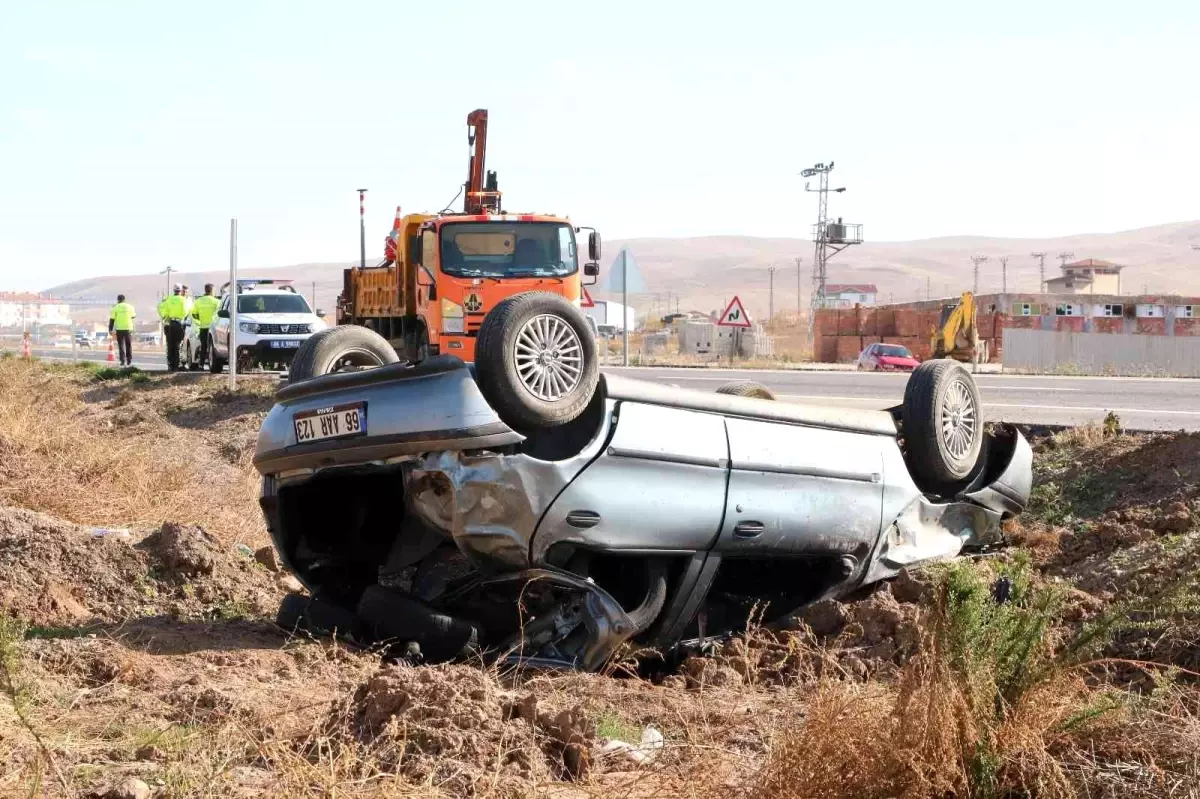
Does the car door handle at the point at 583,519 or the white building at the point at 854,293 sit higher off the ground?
the white building at the point at 854,293

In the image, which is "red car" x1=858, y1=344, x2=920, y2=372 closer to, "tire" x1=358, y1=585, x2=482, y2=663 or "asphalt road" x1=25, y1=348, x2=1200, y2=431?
"asphalt road" x1=25, y1=348, x2=1200, y2=431

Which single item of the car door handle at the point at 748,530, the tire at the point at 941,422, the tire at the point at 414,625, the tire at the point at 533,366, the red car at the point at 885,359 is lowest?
the red car at the point at 885,359

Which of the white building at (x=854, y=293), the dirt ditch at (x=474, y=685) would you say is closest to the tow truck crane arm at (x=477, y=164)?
the dirt ditch at (x=474, y=685)

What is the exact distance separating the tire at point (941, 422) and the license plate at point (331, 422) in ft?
8.96

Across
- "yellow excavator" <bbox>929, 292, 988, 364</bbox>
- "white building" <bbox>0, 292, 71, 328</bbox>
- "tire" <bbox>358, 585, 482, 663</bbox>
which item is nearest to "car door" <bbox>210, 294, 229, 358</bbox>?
"tire" <bbox>358, 585, 482, 663</bbox>

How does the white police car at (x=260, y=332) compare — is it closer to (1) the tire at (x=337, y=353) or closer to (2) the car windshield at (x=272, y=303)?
(2) the car windshield at (x=272, y=303)

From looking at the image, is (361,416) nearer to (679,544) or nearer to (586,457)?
(586,457)

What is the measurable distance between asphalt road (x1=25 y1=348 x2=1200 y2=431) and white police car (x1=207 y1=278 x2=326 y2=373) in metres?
6.79

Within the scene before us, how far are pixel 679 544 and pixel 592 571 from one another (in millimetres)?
485

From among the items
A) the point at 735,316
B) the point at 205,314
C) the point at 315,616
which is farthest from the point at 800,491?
the point at 735,316

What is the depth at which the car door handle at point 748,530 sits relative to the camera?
5910 mm

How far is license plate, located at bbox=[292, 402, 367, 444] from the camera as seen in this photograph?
5535mm

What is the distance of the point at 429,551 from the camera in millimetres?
6258

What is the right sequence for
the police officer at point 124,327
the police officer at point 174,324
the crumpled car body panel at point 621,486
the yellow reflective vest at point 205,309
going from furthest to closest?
the police officer at point 124,327 → the police officer at point 174,324 → the yellow reflective vest at point 205,309 → the crumpled car body panel at point 621,486
